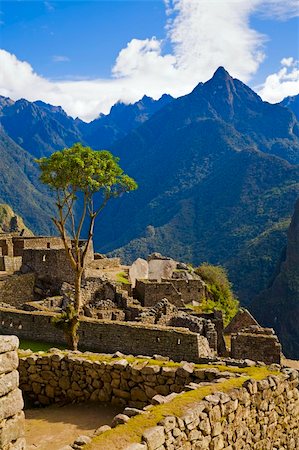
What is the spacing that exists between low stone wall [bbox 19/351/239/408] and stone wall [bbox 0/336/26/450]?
11.6 feet

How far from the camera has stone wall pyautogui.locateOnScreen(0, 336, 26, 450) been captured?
17.1 ft

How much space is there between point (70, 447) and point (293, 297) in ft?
297

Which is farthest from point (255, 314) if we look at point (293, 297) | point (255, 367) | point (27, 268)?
point (255, 367)

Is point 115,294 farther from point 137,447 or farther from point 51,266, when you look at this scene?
point 137,447

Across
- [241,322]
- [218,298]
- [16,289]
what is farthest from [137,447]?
[218,298]

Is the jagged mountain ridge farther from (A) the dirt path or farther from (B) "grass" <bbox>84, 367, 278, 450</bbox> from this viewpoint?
(B) "grass" <bbox>84, 367, 278, 450</bbox>

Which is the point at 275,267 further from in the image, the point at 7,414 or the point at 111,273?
the point at 7,414

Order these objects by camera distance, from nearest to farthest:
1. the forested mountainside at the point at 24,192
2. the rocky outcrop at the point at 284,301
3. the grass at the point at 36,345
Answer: the grass at the point at 36,345 → the rocky outcrop at the point at 284,301 → the forested mountainside at the point at 24,192

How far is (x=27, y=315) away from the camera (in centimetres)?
1922

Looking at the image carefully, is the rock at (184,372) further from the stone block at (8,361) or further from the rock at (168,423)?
the stone block at (8,361)

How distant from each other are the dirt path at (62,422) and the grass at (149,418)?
1739 millimetres

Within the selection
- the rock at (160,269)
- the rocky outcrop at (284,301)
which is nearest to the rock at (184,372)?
the rock at (160,269)

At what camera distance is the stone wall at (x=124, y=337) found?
16391mm

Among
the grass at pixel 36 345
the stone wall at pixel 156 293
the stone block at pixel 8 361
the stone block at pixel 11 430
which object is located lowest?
the grass at pixel 36 345
